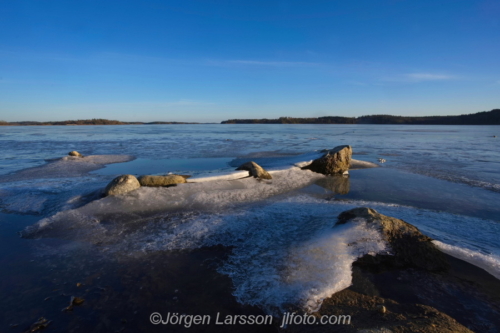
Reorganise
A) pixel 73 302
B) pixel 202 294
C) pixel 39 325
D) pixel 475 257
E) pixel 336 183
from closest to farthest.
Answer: pixel 39 325
pixel 73 302
pixel 202 294
pixel 475 257
pixel 336 183

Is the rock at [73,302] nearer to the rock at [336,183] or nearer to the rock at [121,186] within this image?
the rock at [121,186]

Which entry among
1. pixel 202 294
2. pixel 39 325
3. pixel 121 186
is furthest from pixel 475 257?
pixel 121 186

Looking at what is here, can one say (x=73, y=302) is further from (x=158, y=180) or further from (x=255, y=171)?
(x=255, y=171)

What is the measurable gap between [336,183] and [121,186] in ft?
18.7

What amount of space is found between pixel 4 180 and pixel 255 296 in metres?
8.78

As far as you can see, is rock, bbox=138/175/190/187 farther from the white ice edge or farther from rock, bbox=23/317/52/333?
the white ice edge

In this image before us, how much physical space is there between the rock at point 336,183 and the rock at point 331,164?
1.16 feet

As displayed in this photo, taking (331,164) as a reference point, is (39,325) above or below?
below

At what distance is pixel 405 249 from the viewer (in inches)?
133

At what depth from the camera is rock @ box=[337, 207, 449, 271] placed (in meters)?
3.20

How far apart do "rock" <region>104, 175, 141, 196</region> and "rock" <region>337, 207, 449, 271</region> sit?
4803 millimetres

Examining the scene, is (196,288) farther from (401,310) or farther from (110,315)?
(401,310)

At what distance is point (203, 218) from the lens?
15.6 ft

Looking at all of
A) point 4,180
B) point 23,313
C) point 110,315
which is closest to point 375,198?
point 110,315
